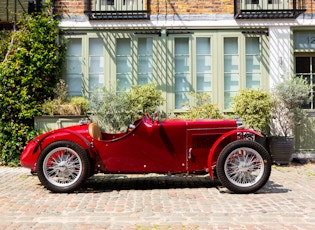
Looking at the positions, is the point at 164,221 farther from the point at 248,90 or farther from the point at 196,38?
the point at 196,38

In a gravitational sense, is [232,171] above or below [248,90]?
below

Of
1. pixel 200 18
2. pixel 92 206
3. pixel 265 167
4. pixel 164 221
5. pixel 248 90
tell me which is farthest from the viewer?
pixel 200 18

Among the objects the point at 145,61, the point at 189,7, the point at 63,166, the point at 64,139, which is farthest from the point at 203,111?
the point at 63,166

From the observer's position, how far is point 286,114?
1035 centimetres

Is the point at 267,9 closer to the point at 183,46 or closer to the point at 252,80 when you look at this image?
the point at 252,80

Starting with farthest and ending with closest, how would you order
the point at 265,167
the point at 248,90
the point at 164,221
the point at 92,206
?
the point at 248,90, the point at 265,167, the point at 92,206, the point at 164,221

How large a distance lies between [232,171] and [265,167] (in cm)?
46

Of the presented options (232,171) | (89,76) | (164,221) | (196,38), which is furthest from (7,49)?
(164,221)

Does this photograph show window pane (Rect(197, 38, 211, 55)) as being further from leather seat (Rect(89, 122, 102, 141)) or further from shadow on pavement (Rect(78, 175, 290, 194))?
leather seat (Rect(89, 122, 102, 141))

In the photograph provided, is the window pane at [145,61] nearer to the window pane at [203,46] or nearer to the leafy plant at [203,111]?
the window pane at [203,46]

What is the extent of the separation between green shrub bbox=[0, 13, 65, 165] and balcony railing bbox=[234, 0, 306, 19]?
4.67m

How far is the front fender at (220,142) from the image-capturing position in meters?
6.29

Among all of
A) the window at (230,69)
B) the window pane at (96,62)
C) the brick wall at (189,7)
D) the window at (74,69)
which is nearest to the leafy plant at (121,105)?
the window pane at (96,62)

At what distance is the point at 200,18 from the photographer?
36.8ft
